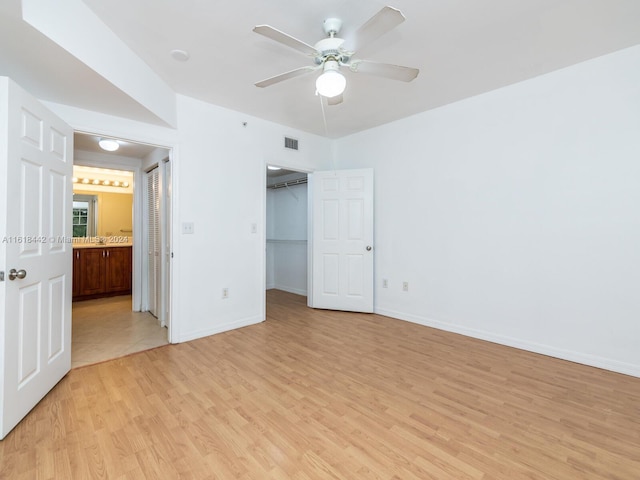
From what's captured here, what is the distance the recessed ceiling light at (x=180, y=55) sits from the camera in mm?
2332

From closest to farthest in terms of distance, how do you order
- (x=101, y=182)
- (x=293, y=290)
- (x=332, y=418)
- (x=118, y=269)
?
(x=332, y=418) < (x=118, y=269) < (x=101, y=182) < (x=293, y=290)

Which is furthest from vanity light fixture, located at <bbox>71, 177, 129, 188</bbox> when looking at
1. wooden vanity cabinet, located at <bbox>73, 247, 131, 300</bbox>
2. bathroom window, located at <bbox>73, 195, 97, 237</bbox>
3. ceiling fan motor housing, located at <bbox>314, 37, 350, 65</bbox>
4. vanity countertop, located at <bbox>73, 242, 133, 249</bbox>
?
ceiling fan motor housing, located at <bbox>314, 37, 350, 65</bbox>

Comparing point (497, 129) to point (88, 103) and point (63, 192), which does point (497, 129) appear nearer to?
point (88, 103)

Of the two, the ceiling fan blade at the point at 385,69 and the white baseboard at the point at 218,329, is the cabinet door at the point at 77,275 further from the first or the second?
the ceiling fan blade at the point at 385,69

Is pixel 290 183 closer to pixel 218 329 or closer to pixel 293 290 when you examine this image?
pixel 293 290

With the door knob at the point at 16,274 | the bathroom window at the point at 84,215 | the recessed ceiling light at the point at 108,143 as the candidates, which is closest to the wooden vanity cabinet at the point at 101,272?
the bathroom window at the point at 84,215

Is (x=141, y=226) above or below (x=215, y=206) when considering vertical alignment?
below

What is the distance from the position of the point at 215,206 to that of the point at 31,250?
66.0 inches

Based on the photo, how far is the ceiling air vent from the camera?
13.2ft

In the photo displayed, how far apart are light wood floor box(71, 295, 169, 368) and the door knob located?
4.04 feet

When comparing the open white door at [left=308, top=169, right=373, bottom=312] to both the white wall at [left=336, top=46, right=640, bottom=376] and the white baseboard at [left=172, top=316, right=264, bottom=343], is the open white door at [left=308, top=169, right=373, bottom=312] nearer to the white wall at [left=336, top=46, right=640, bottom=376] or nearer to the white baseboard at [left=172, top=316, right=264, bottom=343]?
the white wall at [left=336, top=46, right=640, bottom=376]

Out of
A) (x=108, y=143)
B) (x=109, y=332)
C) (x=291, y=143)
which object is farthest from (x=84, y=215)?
(x=291, y=143)

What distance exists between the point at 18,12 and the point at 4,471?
222 cm

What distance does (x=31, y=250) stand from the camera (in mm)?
1861
